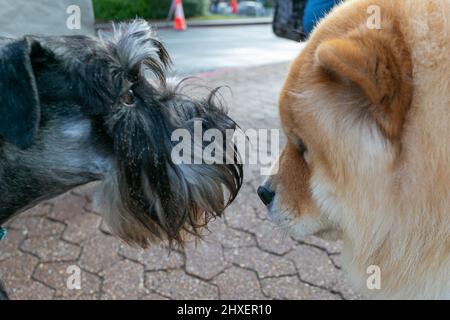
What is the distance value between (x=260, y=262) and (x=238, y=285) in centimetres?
34

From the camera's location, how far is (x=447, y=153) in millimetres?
1497

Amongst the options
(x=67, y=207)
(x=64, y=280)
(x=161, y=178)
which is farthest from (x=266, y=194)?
(x=67, y=207)

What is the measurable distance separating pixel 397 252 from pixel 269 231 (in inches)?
91.7

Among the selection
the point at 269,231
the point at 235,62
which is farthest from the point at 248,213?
the point at 235,62

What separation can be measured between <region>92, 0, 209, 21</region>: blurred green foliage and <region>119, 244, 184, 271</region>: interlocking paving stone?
24320 millimetres

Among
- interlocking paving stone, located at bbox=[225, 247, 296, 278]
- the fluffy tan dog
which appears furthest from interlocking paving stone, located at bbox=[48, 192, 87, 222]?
the fluffy tan dog

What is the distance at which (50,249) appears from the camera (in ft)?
12.8

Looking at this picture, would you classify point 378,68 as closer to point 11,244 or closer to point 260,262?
point 260,262

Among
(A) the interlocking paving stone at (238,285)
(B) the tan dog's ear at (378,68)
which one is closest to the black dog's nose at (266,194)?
(B) the tan dog's ear at (378,68)

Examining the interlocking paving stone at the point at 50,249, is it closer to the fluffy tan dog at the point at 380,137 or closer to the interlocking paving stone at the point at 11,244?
the interlocking paving stone at the point at 11,244

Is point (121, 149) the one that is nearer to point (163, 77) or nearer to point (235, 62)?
point (163, 77)

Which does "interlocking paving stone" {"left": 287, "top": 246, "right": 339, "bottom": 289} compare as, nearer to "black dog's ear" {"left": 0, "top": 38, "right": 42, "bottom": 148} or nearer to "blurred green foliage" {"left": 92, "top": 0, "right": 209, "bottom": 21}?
"black dog's ear" {"left": 0, "top": 38, "right": 42, "bottom": 148}

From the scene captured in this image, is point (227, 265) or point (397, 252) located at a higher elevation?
point (397, 252)

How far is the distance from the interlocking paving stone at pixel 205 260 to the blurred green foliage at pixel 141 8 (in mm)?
24399
